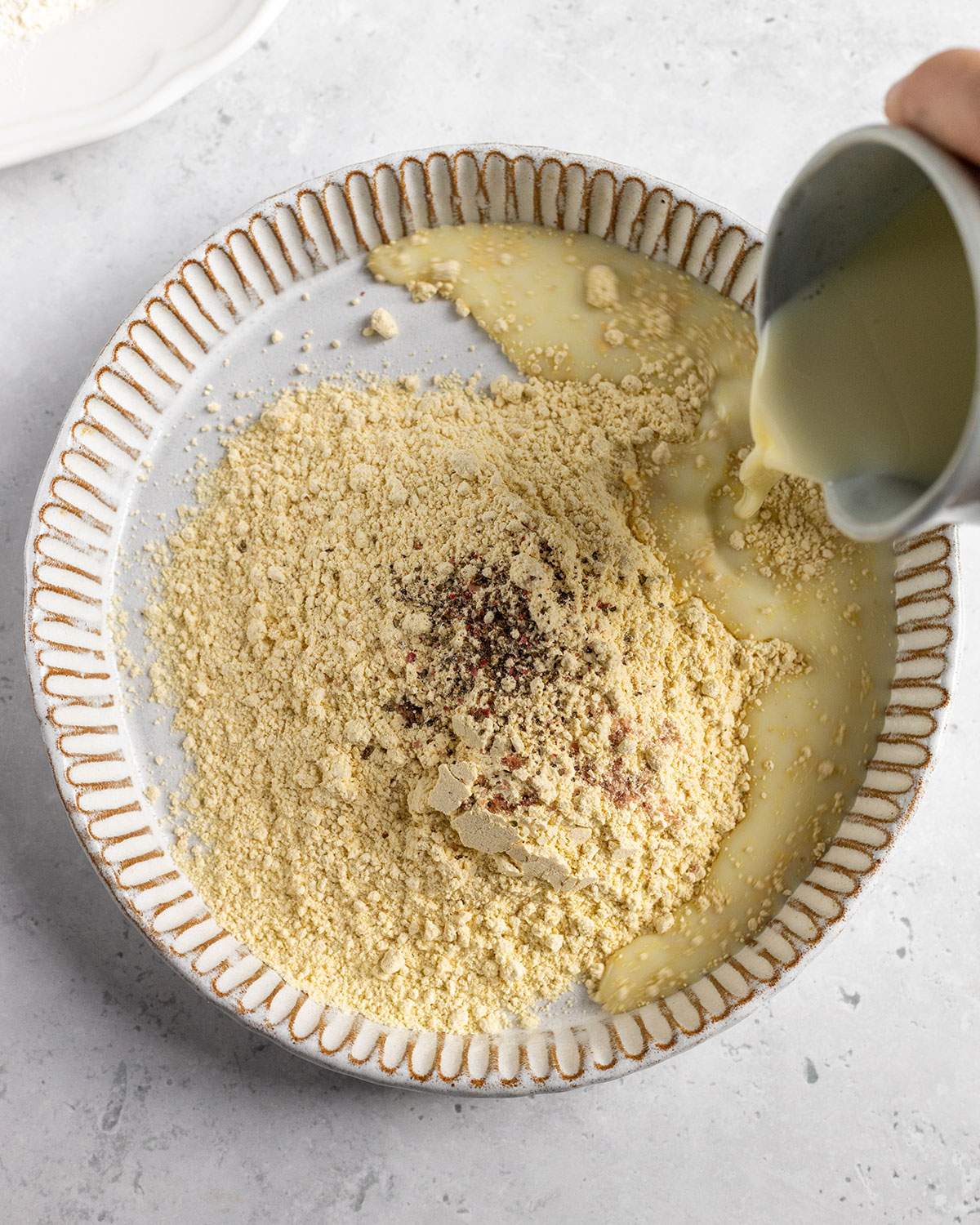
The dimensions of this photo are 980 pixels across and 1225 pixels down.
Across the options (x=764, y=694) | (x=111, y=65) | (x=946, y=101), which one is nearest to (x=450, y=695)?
(x=764, y=694)

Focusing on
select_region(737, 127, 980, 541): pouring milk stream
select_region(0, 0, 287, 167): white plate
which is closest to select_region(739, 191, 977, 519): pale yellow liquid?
select_region(737, 127, 980, 541): pouring milk stream

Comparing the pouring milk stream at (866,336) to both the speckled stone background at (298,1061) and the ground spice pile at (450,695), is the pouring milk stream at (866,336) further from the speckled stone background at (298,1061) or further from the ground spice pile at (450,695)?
the speckled stone background at (298,1061)

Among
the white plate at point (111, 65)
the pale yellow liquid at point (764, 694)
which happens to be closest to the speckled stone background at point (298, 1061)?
the white plate at point (111, 65)

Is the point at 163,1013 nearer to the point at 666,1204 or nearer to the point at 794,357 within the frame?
the point at 666,1204

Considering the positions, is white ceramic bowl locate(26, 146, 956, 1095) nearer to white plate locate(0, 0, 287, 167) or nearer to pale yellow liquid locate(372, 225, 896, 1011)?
pale yellow liquid locate(372, 225, 896, 1011)

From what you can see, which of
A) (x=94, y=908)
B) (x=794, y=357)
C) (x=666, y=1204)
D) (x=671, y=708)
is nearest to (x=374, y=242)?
(x=794, y=357)

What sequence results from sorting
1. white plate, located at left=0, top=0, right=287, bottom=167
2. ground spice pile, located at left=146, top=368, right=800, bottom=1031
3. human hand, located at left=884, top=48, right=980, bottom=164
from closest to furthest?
human hand, located at left=884, top=48, right=980, bottom=164 → ground spice pile, located at left=146, top=368, right=800, bottom=1031 → white plate, located at left=0, top=0, right=287, bottom=167
